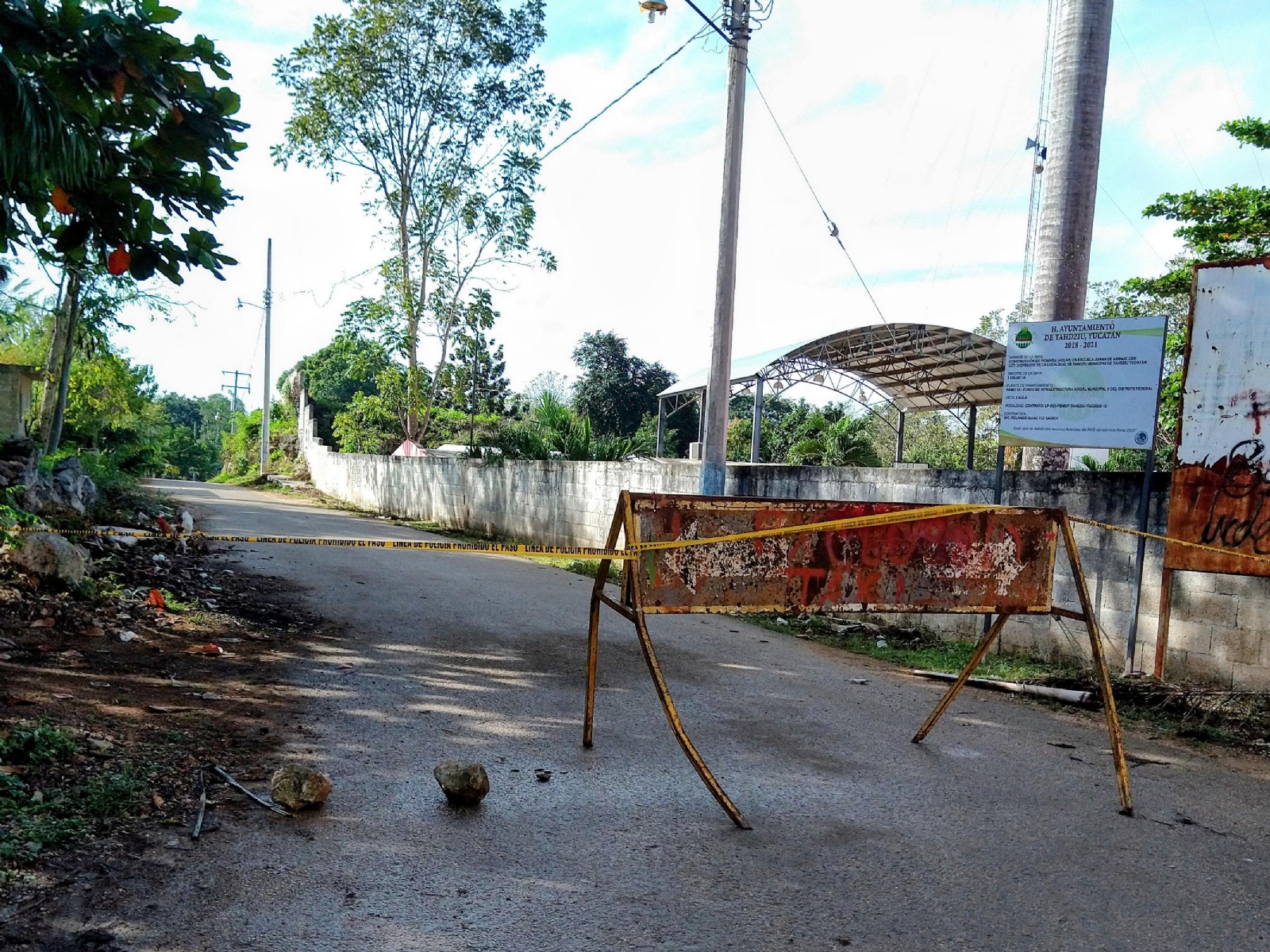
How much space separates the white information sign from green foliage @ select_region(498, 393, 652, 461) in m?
8.66

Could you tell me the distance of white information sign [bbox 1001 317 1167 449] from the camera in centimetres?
639

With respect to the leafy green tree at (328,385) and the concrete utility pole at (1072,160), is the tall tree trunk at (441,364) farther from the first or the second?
the concrete utility pole at (1072,160)

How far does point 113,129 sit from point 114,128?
3.5 inches

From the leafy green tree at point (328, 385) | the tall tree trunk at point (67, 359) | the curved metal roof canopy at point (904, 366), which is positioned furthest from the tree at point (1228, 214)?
the leafy green tree at point (328, 385)

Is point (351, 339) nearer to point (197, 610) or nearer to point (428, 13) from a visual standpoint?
point (428, 13)

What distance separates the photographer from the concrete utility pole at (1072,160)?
357 inches

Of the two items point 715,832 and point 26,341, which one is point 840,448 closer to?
point 715,832

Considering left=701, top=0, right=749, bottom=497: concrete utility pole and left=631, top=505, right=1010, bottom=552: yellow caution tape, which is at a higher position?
left=701, top=0, right=749, bottom=497: concrete utility pole

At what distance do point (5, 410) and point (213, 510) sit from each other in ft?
14.5

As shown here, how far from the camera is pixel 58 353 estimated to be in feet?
55.6

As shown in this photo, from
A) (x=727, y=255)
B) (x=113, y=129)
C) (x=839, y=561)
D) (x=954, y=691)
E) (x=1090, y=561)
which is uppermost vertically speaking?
(x=727, y=255)

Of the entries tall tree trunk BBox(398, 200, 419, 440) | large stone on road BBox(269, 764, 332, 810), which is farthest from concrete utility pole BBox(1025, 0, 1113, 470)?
tall tree trunk BBox(398, 200, 419, 440)

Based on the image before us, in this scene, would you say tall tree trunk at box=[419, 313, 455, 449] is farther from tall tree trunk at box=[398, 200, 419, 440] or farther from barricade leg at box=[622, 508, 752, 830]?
barricade leg at box=[622, 508, 752, 830]

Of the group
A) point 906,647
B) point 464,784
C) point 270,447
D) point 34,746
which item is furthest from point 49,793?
point 270,447
